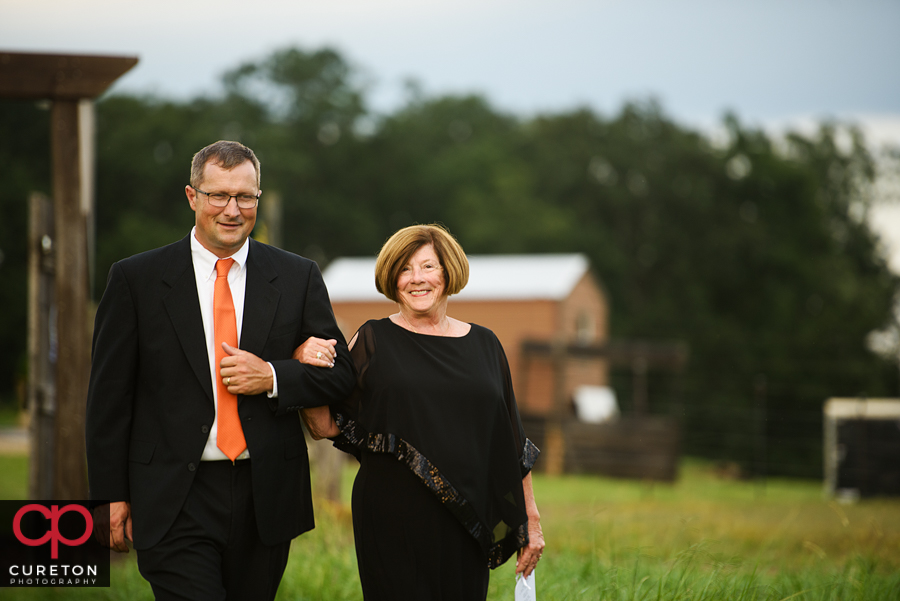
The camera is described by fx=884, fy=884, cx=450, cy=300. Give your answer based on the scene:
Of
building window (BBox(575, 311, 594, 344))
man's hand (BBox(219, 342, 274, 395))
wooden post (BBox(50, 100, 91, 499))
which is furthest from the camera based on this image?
building window (BBox(575, 311, 594, 344))

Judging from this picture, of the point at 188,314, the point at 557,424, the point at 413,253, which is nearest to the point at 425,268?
the point at 413,253

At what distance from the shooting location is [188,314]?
10.6 feet

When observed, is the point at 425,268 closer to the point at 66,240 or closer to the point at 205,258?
the point at 205,258

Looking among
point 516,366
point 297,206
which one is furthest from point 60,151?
point 297,206

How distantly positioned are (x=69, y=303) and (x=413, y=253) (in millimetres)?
3898

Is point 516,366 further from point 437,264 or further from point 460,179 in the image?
point 460,179

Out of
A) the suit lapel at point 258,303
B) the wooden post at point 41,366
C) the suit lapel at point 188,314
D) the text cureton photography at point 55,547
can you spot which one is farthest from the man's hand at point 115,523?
the wooden post at point 41,366

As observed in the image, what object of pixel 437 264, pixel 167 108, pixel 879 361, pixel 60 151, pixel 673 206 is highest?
pixel 167 108

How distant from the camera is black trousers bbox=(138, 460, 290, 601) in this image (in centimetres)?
303

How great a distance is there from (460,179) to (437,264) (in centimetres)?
4092

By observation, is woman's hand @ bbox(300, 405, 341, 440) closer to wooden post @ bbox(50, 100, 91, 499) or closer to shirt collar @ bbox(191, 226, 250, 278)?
shirt collar @ bbox(191, 226, 250, 278)

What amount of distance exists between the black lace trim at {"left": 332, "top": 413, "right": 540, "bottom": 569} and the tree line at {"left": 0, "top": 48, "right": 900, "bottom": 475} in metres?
29.4

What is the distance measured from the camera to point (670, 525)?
817 centimetres

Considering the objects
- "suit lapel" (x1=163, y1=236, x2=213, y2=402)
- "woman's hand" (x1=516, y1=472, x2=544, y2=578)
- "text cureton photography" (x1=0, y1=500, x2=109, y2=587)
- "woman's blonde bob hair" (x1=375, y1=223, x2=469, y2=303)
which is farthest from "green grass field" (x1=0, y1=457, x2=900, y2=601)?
"suit lapel" (x1=163, y1=236, x2=213, y2=402)
